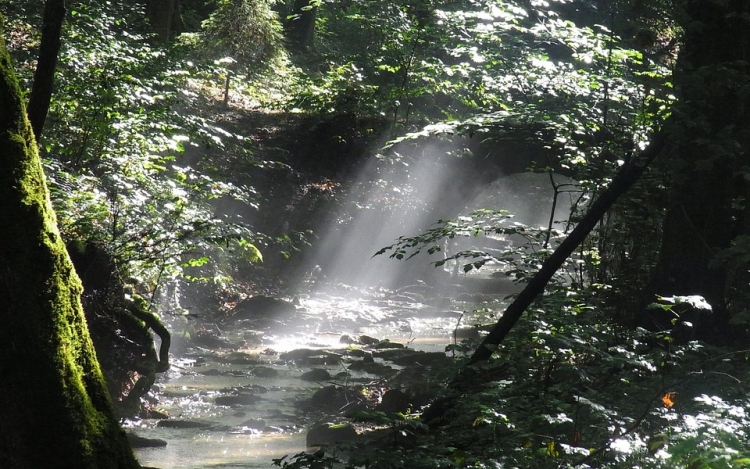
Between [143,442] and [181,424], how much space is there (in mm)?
792

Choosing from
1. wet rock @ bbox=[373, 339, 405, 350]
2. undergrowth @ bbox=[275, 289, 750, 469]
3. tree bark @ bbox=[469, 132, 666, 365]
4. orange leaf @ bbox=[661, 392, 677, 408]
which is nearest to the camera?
undergrowth @ bbox=[275, 289, 750, 469]

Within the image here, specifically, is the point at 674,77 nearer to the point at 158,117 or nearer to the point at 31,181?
the point at 31,181

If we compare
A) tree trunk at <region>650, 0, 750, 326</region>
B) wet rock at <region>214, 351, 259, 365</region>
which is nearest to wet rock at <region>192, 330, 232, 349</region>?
wet rock at <region>214, 351, 259, 365</region>

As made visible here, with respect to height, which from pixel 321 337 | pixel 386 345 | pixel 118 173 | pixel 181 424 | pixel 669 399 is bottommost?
pixel 181 424

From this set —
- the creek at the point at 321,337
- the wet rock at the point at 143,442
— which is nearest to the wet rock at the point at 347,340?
the creek at the point at 321,337

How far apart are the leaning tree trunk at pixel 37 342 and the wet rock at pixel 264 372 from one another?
7.08m

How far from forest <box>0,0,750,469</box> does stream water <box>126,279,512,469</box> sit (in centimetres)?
5

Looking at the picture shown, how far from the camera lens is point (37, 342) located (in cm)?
205

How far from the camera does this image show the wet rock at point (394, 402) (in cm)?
700

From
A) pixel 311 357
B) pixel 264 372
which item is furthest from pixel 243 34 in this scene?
pixel 264 372

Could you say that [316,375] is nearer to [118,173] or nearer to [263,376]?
[263,376]

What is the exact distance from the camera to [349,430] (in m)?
6.55

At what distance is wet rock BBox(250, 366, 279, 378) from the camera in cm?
925

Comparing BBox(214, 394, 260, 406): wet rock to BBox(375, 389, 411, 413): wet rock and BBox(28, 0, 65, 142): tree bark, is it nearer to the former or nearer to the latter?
BBox(375, 389, 411, 413): wet rock
